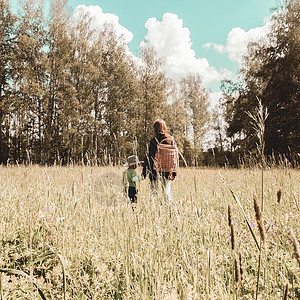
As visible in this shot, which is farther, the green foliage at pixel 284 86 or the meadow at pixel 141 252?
the green foliage at pixel 284 86

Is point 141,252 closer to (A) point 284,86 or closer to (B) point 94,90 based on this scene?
(A) point 284,86

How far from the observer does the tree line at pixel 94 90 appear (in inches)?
641

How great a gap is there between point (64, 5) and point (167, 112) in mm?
14919

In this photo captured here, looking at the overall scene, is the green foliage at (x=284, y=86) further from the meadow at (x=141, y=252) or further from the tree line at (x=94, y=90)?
the meadow at (x=141, y=252)

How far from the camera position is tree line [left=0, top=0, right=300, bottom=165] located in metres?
16.3

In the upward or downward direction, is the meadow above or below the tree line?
below

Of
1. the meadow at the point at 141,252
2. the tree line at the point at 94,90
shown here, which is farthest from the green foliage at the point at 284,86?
the meadow at the point at 141,252

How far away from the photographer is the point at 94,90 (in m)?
24.2

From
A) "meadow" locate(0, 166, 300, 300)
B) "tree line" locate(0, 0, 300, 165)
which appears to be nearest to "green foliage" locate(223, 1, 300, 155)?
"tree line" locate(0, 0, 300, 165)

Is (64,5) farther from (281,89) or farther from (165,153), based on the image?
(165,153)

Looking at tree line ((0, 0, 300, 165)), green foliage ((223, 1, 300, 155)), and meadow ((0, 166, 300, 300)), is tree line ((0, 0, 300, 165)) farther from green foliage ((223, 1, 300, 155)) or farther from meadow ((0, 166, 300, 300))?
meadow ((0, 166, 300, 300))

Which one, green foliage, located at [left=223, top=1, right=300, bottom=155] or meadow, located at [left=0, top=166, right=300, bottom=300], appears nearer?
meadow, located at [left=0, top=166, right=300, bottom=300]

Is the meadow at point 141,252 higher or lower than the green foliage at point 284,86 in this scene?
lower

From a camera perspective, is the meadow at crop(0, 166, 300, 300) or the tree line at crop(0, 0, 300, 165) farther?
the tree line at crop(0, 0, 300, 165)
